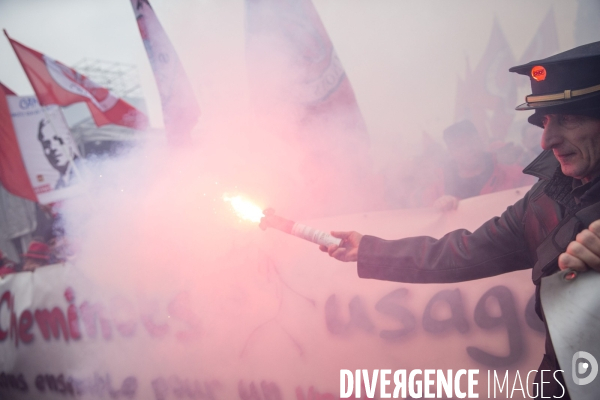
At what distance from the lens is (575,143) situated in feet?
4.61

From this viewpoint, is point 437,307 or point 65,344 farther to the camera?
point 65,344

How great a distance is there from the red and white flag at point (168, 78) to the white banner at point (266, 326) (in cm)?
105

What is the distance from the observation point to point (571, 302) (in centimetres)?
131

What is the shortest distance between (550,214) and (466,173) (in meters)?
1.11

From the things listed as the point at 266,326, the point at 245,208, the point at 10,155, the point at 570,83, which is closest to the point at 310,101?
the point at 245,208

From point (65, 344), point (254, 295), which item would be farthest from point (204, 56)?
point (65, 344)

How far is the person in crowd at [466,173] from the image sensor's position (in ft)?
8.20

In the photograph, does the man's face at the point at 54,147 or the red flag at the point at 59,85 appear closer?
the red flag at the point at 59,85

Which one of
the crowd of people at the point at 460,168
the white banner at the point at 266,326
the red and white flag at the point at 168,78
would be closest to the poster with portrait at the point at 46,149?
the white banner at the point at 266,326

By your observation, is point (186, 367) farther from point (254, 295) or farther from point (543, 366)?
point (543, 366)

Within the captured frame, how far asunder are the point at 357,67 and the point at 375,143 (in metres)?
0.52

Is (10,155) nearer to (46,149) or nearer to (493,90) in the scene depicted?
(46,149)

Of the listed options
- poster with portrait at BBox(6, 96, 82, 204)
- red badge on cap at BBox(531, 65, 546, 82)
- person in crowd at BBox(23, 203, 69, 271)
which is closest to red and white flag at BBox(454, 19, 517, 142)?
red badge on cap at BBox(531, 65, 546, 82)

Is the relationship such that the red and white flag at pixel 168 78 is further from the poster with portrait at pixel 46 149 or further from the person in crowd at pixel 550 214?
the person in crowd at pixel 550 214
